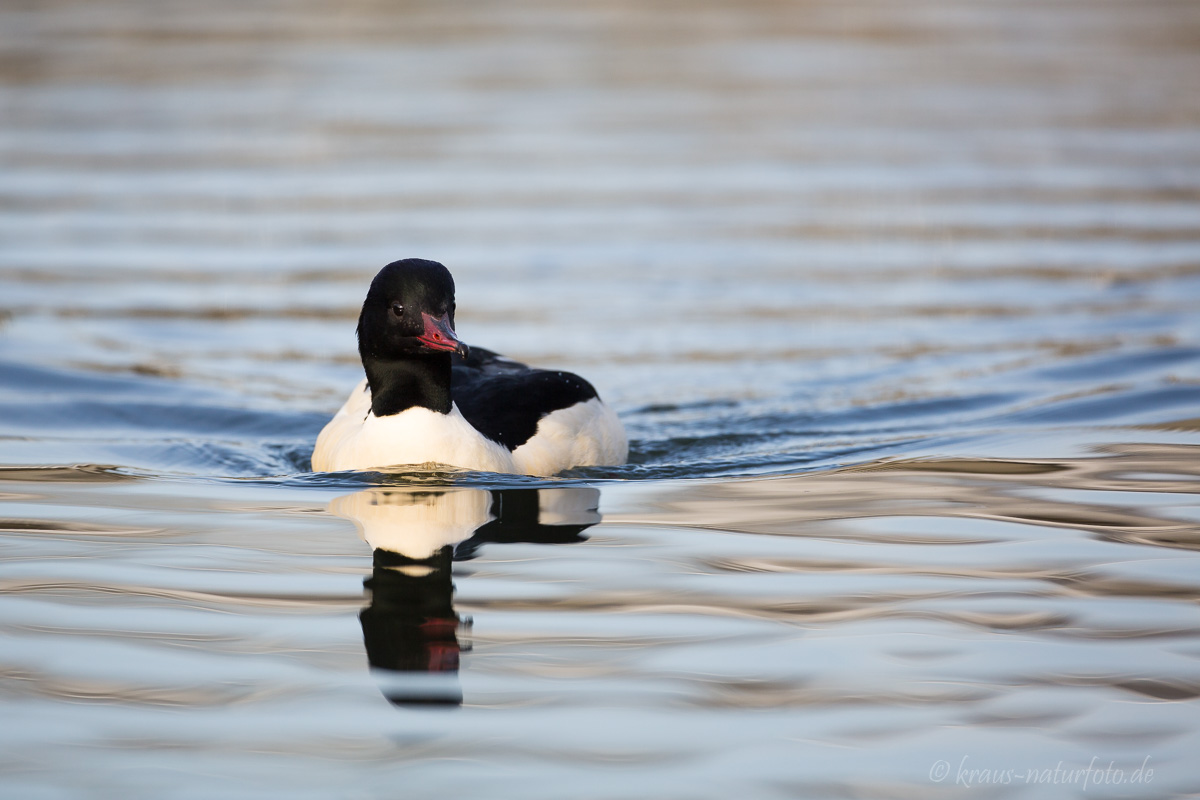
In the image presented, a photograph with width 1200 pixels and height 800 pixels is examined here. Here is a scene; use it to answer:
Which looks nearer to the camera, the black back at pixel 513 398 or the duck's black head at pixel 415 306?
the duck's black head at pixel 415 306

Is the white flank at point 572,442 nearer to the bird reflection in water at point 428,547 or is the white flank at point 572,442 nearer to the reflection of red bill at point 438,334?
the bird reflection in water at point 428,547

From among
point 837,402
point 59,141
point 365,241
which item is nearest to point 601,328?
point 837,402

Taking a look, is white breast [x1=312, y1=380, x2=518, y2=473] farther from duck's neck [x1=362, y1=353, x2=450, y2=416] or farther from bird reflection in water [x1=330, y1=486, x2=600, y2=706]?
bird reflection in water [x1=330, y1=486, x2=600, y2=706]

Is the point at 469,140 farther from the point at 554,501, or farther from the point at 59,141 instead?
the point at 554,501

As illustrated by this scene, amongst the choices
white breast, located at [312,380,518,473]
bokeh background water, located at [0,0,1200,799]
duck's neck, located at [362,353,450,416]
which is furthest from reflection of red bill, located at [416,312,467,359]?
bokeh background water, located at [0,0,1200,799]

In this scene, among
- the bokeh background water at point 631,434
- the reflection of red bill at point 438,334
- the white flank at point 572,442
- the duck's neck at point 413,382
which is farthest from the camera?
the white flank at point 572,442

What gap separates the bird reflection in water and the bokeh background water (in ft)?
0.07

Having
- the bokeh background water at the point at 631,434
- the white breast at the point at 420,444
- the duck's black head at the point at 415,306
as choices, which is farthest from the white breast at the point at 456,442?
the duck's black head at the point at 415,306

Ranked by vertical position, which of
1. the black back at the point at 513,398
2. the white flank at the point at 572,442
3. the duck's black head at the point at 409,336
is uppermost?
the duck's black head at the point at 409,336

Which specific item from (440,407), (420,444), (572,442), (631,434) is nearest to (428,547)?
(420,444)

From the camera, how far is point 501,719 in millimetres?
→ 4230

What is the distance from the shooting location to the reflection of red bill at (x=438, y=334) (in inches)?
258

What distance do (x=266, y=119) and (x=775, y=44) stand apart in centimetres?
911

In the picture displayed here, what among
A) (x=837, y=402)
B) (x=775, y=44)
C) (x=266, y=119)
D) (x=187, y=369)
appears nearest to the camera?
(x=837, y=402)
